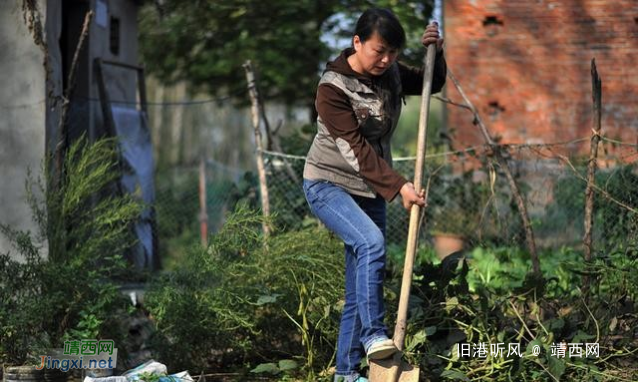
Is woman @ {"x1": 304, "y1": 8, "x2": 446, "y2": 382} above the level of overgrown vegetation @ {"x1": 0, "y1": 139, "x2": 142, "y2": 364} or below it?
above

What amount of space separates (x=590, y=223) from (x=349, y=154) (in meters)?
2.07

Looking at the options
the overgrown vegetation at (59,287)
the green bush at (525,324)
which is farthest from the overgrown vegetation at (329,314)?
the overgrown vegetation at (59,287)

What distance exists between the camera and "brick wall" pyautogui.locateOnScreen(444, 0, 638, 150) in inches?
Answer: 480

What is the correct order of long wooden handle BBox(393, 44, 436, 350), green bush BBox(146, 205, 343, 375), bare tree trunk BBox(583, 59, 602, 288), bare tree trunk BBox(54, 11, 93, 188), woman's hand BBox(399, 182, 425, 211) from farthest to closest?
bare tree trunk BBox(54, 11, 93, 188)
bare tree trunk BBox(583, 59, 602, 288)
green bush BBox(146, 205, 343, 375)
long wooden handle BBox(393, 44, 436, 350)
woman's hand BBox(399, 182, 425, 211)

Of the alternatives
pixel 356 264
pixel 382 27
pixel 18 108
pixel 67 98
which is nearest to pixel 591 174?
pixel 356 264

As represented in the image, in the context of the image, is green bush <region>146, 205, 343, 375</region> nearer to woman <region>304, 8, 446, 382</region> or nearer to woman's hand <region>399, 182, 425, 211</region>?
woman <region>304, 8, 446, 382</region>

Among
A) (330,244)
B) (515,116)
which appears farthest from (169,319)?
(515,116)

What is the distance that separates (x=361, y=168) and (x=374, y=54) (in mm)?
556

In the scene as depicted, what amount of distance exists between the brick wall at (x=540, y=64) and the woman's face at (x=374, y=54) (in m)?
7.38

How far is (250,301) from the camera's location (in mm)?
5965

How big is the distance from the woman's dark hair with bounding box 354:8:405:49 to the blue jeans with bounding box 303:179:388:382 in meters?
0.77

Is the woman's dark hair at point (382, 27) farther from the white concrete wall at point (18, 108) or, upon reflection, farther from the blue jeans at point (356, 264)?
the white concrete wall at point (18, 108)

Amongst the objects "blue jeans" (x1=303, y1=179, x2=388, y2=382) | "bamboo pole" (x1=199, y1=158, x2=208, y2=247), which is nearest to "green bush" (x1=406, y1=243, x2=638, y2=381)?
"blue jeans" (x1=303, y1=179, x2=388, y2=382)

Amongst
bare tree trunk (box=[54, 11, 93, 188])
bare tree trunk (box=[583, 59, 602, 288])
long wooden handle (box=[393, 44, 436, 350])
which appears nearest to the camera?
long wooden handle (box=[393, 44, 436, 350])
